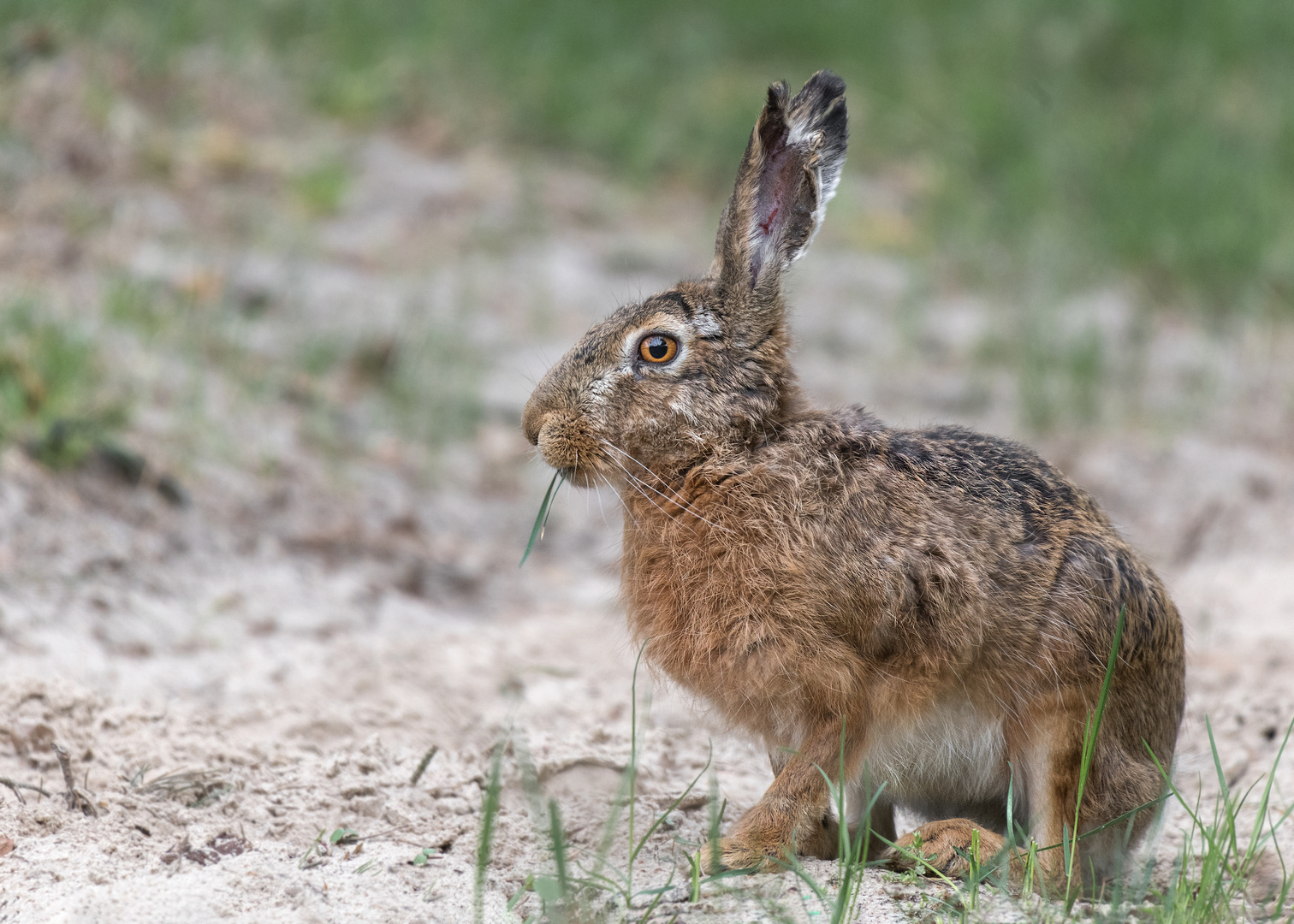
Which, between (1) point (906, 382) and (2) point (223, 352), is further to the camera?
(1) point (906, 382)

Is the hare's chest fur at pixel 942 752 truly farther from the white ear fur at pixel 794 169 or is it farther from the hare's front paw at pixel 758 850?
the white ear fur at pixel 794 169

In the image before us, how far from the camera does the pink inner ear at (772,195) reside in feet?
11.2

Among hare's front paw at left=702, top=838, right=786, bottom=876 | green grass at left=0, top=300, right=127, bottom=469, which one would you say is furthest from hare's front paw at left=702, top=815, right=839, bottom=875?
green grass at left=0, top=300, right=127, bottom=469

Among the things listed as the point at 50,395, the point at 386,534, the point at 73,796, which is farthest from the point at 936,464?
the point at 50,395

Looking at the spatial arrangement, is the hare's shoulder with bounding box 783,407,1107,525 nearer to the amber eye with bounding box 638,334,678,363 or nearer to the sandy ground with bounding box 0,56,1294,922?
the amber eye with bounding box 638,334,678,363

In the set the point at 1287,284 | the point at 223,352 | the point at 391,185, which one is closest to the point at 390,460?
the point at 223,352

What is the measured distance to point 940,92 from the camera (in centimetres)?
1095

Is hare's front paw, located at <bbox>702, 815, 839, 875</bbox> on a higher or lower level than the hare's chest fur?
lower

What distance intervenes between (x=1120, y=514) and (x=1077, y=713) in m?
3.75

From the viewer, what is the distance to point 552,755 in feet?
12.2

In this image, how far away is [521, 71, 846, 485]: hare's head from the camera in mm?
3318

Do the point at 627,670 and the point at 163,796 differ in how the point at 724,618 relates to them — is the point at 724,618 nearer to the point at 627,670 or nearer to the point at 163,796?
the point at 163,796

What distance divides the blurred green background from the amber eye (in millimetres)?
5655

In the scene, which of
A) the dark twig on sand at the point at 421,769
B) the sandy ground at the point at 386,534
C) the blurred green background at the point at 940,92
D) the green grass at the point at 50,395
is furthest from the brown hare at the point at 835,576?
the blurred green background at the point at 940,92
